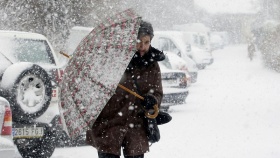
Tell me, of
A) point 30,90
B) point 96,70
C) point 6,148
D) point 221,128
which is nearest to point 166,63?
point 221,128

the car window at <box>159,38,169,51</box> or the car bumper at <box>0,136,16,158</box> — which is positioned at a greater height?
the car bumper at <box>0,136,16,158</box>

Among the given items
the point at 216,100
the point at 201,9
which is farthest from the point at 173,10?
the point at 216,100

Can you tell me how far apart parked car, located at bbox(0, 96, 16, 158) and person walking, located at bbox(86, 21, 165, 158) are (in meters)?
1.45

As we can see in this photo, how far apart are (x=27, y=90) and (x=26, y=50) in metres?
1.37

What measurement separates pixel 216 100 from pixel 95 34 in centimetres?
1257

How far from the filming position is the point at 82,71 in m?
4.45

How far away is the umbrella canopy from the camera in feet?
14.3

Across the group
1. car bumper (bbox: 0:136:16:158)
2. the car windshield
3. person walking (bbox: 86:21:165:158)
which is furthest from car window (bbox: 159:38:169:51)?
person walking (bbox: 86:21:165:158)

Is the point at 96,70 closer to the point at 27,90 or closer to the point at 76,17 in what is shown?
the point at 27,90

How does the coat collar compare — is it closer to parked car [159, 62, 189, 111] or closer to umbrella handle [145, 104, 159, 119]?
umbrella handle [145, 104, 159, 119]

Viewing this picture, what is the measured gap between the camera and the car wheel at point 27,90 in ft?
22.1

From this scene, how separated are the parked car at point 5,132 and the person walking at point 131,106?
145 centimetres

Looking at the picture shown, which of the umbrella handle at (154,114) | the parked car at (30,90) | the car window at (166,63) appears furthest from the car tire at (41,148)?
the car window at (166,63)

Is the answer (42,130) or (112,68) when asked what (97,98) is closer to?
(112,68)
